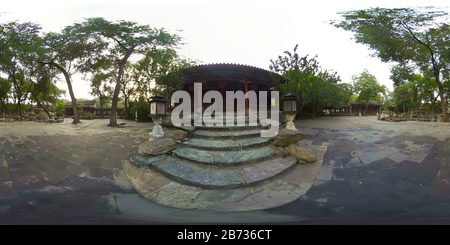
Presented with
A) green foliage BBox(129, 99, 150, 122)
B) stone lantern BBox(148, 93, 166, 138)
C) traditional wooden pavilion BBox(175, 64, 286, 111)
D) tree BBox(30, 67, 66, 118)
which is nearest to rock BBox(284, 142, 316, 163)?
stone lantern BBox(148, 93, 166, 138)

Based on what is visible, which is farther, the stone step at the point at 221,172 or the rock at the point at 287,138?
the rock at the point at 287,138

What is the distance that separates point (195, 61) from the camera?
12.2 meters

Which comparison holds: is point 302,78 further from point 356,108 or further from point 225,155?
point 356,108

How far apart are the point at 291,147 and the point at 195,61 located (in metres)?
10.6

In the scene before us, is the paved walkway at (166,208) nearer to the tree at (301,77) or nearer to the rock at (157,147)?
the rock at (157,147)

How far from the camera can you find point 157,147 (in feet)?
11.7

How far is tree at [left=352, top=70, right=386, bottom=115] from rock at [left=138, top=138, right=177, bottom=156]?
28.7 metres

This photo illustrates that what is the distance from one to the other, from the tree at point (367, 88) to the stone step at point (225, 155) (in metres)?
27.4

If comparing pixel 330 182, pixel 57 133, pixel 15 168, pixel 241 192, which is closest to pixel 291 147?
pixel 330 182

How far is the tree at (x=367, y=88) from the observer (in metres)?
22.9

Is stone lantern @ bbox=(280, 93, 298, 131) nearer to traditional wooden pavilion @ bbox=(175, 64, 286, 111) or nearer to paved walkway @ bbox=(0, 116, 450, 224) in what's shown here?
paved walkway @ bbox=(0, 116, 450, 224)

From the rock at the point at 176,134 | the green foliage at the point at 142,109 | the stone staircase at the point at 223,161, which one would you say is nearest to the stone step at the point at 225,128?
the stone staircase at the point at 223,161

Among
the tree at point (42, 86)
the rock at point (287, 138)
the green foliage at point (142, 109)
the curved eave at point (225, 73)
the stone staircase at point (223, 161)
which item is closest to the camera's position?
the stone staircase at point (223, 161)

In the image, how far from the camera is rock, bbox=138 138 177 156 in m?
3.46
